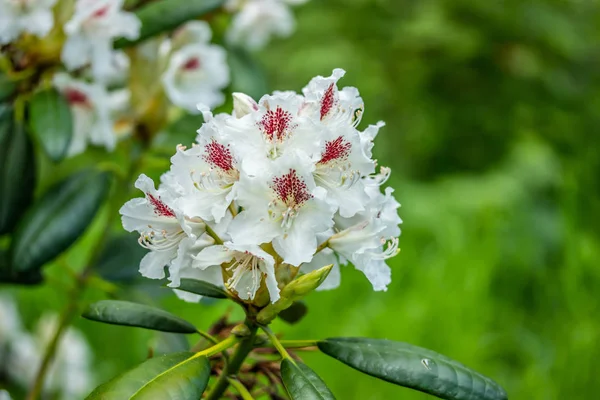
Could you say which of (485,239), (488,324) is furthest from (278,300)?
(485,239)

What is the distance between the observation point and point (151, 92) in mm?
Result: 1193

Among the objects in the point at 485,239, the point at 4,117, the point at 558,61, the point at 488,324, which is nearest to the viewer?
the point at 4,117

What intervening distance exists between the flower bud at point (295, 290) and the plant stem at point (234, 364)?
0.03m

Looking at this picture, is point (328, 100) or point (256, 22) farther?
point (256, 22)

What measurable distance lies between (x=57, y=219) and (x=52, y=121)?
0.13m

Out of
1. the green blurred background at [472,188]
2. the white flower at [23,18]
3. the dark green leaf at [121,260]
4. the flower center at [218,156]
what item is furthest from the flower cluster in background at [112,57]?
the flower center at [218,156]

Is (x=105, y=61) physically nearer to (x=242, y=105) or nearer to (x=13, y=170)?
(x=13, y=170)

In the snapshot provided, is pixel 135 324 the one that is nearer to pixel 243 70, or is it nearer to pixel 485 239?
pixel 243 70

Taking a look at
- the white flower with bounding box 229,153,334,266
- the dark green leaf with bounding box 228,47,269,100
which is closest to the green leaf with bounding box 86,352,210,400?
the white flower with bounding box 229,153,334,266

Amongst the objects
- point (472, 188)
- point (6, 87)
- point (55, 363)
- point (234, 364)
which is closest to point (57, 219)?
point (6, 87)

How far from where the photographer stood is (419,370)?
68 centimetres

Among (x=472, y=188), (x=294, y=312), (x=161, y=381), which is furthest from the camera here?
(x=472, y=188)

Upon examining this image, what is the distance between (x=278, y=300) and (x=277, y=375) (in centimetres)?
12

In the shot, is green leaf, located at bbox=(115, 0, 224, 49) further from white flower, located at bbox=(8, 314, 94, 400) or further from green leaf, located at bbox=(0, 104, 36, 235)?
white flower, located at bbox=(8, 314, 94, 400)
